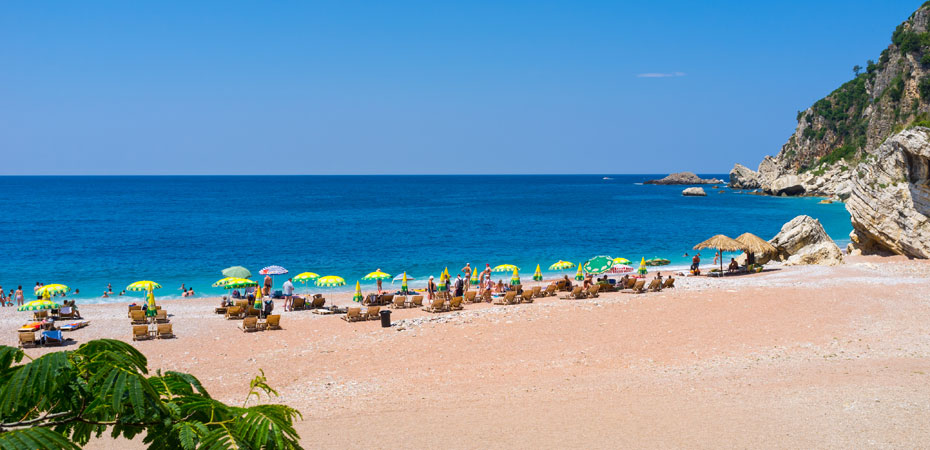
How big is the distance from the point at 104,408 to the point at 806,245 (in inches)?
1337

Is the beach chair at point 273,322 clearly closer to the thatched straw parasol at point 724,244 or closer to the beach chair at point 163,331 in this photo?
the beach chair at point 163,331

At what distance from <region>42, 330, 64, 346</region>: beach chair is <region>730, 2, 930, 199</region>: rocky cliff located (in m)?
77.8

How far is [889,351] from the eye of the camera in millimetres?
14898

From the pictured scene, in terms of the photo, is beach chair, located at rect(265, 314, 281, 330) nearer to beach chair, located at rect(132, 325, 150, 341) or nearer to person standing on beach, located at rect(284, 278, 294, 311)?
beach chair, located at rect(132, 325, 150, 341)

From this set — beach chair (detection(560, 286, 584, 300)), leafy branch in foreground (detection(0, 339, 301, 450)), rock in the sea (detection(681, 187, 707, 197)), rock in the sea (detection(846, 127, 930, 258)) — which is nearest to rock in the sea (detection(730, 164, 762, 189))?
rock in the sea (detection(681, 187, 707, 197))

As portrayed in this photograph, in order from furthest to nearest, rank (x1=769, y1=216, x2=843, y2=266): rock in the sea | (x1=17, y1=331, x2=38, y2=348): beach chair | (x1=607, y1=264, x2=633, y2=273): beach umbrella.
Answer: (x1=769, y1=216, x2=843, y2=266): rock in the sea
(x1=607, y1=264, x2=633, y2=273): beach umbrella
(x1=17, y1=331, x2=38, y2=348): beach chair

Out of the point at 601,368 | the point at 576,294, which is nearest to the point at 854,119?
the point at 576,294

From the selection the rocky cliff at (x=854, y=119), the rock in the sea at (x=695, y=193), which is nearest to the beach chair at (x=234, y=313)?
the rocky cliff at (x=854, y=119)

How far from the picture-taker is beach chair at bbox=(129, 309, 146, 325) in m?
20.9

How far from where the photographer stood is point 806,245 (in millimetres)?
32188

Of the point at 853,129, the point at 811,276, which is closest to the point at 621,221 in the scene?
the point at 811,276

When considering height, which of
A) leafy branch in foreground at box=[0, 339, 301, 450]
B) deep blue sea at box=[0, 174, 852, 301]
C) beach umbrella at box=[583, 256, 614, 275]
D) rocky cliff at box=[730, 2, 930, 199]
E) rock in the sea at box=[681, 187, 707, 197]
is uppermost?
rocky cliff at box=[730, 2, 930, 199]

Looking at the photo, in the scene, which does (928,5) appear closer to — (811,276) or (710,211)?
(710,211)

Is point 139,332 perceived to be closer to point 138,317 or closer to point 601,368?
point 138,317
